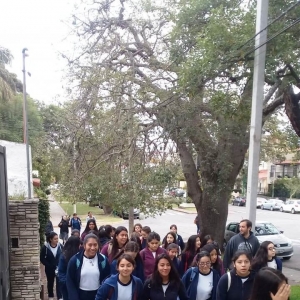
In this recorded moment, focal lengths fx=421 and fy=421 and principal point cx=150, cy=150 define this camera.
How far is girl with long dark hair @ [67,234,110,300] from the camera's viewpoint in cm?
487

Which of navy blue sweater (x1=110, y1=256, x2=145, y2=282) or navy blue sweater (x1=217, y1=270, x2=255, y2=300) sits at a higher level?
navy blue sweater (x1=217, y1=270, x2=255, y2=300)

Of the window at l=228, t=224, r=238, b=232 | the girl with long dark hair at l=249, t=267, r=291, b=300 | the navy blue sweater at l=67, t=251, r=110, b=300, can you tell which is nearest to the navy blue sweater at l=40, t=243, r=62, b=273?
the navy blue sweater at l=67, t=251, r=110, b=300

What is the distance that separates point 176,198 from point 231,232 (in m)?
3.40

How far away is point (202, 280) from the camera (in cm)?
480

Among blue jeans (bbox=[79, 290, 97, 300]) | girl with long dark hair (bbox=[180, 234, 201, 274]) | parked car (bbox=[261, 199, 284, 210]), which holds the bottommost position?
parked car (bbox=[261, 199, 284, 210])

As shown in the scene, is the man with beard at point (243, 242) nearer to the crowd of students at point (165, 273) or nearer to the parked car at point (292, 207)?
the crowd of students at point (165, 273)

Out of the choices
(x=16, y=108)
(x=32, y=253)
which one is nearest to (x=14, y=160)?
(x=32, y=253)

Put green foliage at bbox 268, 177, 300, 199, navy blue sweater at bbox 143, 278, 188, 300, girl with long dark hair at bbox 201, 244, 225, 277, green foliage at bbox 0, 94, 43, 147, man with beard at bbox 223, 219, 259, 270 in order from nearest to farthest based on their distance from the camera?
navy blue sweater at bbox 143, 278, 188, 300 → girl with long dark hair at bbox 201, 244, 225, 277 → man with beard at bbox 223, 219, 259, 270 → green foliage at bbox 0, 94, 43, 147 → green foliage at bbox 268, 177, 300, 199

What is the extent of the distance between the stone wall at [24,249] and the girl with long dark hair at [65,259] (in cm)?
80

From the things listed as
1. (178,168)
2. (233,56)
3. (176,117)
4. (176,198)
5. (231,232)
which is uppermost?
(233,56)

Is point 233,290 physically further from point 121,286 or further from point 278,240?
point 278,240

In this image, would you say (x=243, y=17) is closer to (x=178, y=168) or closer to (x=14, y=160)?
(x=178, y=168)

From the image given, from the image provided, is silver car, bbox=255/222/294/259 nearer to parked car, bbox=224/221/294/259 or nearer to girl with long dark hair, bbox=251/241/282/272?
parked car, bbox=224/221/294/259

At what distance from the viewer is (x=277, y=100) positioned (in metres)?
9.91
